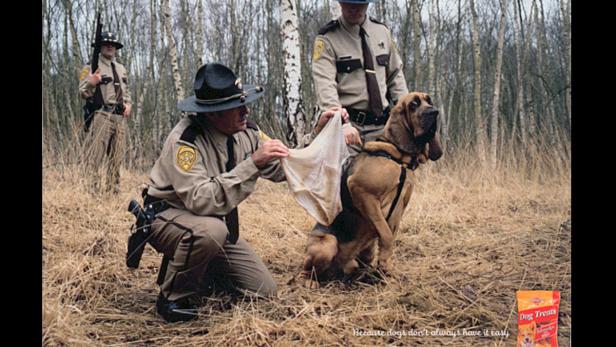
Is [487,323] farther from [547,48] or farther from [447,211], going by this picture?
[547,48]

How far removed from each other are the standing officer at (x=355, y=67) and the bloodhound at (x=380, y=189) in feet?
0.85

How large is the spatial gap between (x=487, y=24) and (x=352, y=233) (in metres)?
12.4

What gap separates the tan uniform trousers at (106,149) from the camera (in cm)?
559

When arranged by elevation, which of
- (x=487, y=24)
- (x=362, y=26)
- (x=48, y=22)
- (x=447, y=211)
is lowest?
(x=447, y=211)

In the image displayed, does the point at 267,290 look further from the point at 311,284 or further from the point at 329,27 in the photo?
the point at 329,27

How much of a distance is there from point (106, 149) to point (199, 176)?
4299mm

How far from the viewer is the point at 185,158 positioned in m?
3.12

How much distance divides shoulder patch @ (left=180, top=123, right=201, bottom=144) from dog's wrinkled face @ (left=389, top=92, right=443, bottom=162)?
4.54ft

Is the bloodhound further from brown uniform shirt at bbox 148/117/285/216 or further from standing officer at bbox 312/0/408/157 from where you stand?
brown uniform shirt at bbox 148/117/285/216

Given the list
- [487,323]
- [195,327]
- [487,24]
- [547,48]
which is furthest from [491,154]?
[487,24]

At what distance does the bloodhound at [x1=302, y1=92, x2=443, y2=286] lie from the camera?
144 inches

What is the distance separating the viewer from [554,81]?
9516 millimetres

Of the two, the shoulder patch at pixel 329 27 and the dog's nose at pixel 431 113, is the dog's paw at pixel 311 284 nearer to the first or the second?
the dog's nose at pixel 431 113

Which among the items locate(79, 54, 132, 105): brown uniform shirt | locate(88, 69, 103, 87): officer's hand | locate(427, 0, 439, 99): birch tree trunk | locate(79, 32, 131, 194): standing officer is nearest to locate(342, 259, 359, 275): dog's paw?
locate(79, 32, 131, 194): standing officer
